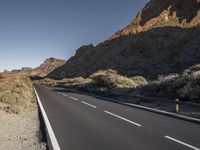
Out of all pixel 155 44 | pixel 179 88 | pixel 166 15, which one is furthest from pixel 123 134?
pixel 166 15

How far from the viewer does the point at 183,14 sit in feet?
297

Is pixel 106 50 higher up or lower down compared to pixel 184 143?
higher up

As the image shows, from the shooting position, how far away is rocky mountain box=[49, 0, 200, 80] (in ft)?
216

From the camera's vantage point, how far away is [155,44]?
3098 inches

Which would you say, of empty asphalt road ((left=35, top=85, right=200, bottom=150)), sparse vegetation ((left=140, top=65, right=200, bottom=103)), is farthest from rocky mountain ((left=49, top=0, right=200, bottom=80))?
empty asphalt road ((left=35, top=85, right=200, bottom=150))

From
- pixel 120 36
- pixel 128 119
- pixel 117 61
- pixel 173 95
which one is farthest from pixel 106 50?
pixel 128 119

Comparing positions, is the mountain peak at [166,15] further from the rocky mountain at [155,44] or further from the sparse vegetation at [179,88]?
the sparse vegetation at [179,88]

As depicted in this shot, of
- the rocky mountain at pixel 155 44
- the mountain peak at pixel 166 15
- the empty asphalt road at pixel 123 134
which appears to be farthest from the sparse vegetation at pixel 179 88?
the mountain peak at pixel 166 15

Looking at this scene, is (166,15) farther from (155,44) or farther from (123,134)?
(123,134)

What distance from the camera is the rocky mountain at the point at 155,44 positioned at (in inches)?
2589

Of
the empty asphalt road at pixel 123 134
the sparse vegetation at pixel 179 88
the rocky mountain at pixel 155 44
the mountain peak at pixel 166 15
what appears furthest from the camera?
the mountain peak at pixel 166 15

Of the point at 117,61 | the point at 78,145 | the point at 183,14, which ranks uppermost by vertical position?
the point at 183,14

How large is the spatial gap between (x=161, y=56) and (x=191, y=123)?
195ft

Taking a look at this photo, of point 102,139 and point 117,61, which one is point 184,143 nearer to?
point 102,139
